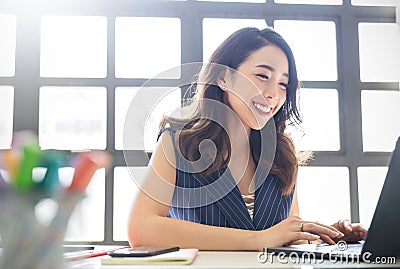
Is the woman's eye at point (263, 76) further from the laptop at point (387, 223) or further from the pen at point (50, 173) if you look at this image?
the pen at point (50, 173)

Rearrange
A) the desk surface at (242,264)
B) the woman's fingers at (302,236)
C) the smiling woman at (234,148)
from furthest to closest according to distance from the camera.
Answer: the smiling woman at (234,148) → the woman's fingers at (302,236) → the desk surface at (242,264)

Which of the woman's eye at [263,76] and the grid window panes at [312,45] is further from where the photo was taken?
the grid window panes at [312,45]

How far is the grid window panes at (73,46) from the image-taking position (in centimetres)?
225

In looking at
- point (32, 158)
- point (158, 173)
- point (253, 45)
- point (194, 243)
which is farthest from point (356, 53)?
point (32, 158)

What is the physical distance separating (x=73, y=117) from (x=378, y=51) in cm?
139

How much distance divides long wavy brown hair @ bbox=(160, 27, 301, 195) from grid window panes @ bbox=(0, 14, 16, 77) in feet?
2.78

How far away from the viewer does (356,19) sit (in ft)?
7.68

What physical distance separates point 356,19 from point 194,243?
146 cm

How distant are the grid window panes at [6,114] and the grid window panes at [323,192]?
1.24 m

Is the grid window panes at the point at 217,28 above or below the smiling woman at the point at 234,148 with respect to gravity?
above

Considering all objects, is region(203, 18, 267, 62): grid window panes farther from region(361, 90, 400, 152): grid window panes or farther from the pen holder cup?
the pen holder cup

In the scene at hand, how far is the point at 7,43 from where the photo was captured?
2.21 m

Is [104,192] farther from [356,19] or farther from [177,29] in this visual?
[356,19]

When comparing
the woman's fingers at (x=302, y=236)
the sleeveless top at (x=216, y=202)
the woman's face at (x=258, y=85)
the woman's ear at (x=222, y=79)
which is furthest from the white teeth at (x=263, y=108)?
the woman's fingers at (x=302, y=236)
